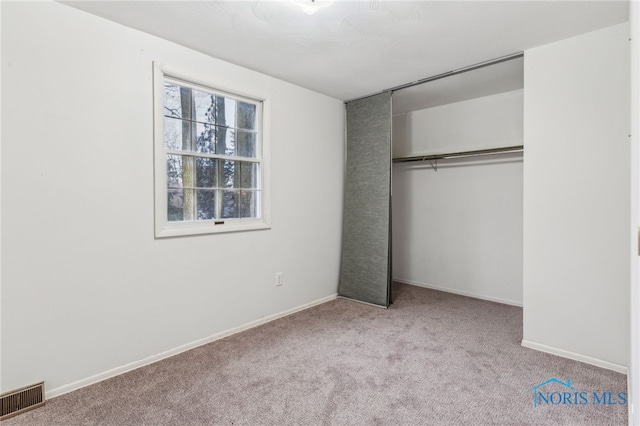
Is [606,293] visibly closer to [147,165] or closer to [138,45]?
[147,165]

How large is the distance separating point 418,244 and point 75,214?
3.80 meters

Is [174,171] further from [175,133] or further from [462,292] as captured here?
[462,292]

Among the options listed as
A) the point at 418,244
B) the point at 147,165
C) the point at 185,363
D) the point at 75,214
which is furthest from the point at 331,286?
the point at 75,214

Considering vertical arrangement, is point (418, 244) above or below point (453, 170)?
below

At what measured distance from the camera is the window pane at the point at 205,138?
8.94 feet

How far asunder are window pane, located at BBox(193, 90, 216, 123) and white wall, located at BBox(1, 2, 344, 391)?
19 cm

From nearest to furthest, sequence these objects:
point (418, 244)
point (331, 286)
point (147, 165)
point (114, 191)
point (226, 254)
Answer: point (114, 191)
point (147, 165)
point (226, 254)
point (331, 286)
point (418, 244)

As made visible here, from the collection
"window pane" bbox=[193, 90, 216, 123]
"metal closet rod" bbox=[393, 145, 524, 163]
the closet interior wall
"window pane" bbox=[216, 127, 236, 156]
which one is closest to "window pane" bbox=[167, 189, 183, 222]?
"window pane" bbox=[216, 127, 236, 156]

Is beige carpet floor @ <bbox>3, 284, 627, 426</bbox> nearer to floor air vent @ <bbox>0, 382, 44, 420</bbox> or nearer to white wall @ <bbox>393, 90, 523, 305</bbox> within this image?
floor air vent @ <bbox>0, 382, 44, 420</bbox>

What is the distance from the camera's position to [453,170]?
4.18 meters

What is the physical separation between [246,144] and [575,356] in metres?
3.08

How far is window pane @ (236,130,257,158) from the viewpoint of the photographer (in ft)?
9.89
